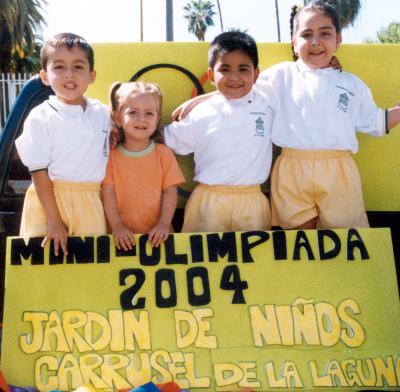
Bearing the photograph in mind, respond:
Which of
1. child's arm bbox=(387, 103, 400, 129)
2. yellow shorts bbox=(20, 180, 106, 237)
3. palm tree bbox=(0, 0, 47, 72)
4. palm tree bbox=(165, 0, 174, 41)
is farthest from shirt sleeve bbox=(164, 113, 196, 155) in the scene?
palm tree bbox=(0, 0, 47, 72)

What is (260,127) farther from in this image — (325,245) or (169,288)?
(169,288)

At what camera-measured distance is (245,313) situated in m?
2.64

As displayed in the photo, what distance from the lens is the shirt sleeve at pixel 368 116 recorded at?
9.88 feet

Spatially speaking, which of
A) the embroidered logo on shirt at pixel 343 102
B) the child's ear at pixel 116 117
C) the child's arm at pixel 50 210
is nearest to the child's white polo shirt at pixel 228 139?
the child's ear at pixel 116 117

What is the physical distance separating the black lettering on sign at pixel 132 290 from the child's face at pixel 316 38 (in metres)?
1.45

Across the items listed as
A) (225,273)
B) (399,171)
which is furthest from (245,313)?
(399,171)

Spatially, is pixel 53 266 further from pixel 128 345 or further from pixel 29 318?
pixel 128 345

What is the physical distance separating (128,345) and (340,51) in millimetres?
2086

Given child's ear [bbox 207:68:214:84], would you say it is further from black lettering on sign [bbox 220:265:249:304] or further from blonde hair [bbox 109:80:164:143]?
black lettering on sign [bbox 220:265:249:304]

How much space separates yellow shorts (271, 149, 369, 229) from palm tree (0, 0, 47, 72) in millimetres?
17897

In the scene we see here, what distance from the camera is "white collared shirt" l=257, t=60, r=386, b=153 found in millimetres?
2930

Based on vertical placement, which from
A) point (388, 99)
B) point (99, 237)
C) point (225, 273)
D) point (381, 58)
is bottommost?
point (225, 273)

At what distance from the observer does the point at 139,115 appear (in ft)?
9.17

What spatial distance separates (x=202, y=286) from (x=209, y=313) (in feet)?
0.44
